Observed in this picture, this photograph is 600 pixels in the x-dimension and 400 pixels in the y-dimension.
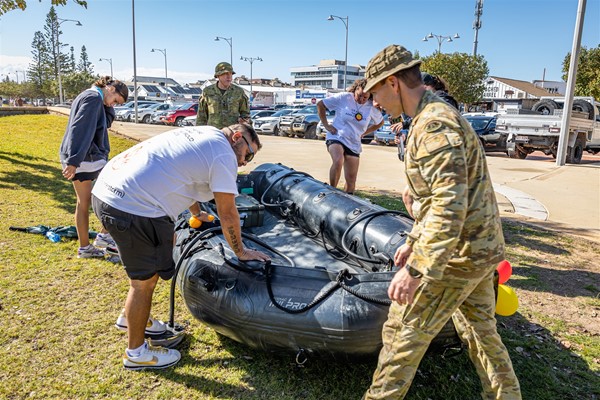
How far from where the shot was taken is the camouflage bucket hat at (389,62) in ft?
6.77

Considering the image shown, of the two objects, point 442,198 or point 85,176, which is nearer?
point 442,198

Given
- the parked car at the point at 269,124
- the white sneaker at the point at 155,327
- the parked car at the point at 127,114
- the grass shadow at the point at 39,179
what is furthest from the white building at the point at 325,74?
the white sneaker at the point at 155,327

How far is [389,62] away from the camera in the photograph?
2.08m

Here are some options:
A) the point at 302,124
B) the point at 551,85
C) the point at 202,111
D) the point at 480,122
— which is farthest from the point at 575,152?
the point at 551,85

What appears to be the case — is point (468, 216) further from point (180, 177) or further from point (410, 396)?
point (180, 177)

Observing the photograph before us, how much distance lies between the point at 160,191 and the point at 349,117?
386 centimetres

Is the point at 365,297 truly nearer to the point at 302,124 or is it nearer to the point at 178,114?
the point at 302,124

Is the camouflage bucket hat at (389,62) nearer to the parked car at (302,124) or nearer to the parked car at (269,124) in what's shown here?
the parked car at (302,124)

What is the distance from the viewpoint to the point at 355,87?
5918mm

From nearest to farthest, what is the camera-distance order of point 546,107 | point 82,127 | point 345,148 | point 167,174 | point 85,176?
1. point 167,174
2. point 82,127
3. point 85,176
4. point 345,148
5. point 546,107

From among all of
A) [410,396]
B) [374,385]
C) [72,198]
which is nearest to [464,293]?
[374,385]

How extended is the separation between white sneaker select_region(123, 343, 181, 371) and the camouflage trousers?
1.47 metres

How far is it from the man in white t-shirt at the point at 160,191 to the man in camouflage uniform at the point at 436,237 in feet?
3.42

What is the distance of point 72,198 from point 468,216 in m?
7.14
